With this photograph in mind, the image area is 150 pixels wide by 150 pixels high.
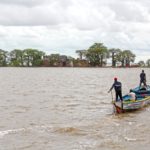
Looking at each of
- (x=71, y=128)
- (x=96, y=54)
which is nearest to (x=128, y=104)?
(x=71, y=128)

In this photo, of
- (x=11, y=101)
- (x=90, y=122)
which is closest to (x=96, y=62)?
(x=11, y=101)

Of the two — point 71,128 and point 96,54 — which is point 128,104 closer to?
point 71,128

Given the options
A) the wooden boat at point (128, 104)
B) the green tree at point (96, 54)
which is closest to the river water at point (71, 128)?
Answer: the wooden boat at point (128, 104)

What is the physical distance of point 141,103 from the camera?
101 ft

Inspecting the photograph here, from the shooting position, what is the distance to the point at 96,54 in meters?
192

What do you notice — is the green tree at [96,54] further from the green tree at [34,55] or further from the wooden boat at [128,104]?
the wooden boat at [128,104]

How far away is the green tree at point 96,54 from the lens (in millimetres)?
192250

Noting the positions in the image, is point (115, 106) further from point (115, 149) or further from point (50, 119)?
point (115, 149)

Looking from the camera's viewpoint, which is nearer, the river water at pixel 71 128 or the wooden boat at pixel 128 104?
the river water at pixel 71 128

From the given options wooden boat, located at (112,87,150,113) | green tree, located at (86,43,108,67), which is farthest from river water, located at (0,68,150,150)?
green tree, located at (86,43,108,67)

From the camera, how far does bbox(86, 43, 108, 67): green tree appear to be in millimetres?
192250


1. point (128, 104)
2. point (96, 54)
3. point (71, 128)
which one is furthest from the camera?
point (96, 54)

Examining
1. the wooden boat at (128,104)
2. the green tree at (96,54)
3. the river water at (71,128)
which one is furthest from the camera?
the green tree at (96,54)

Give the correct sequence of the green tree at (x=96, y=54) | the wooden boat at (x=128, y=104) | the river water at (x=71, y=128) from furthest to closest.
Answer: the green tree at (x=96, y=54)
the wooden boat at (x=128, y=104)
the river water at (x=71, y=128)
